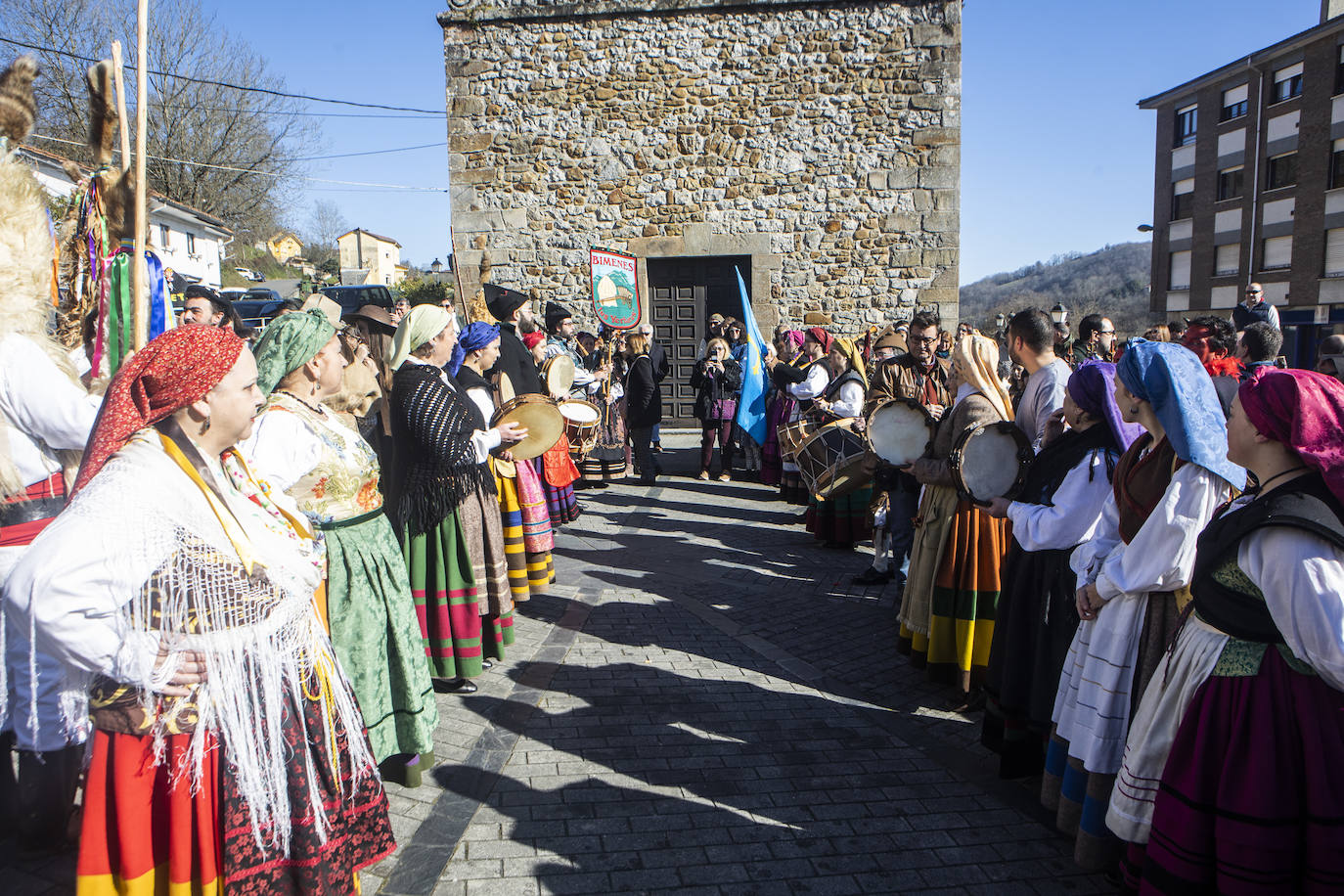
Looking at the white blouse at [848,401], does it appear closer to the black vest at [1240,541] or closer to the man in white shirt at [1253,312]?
the black vest at [1240,541]

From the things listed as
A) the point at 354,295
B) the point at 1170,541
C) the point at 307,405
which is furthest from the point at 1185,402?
the point at 354,295

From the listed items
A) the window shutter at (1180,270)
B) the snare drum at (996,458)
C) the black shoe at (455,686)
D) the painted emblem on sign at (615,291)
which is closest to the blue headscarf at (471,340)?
the black shoe at (455,686)

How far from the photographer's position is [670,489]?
10625 millimetres

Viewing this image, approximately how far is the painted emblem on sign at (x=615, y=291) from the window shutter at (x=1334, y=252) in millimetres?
33168

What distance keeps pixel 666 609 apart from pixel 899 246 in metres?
9.54

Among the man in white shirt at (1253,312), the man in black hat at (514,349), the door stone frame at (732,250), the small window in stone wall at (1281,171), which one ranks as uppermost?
the small window in stone wall at (1281,171)

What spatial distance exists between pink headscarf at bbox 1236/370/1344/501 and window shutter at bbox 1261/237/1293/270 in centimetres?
4028

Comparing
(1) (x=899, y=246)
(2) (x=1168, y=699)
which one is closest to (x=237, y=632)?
(2) (x=1168, y=699)

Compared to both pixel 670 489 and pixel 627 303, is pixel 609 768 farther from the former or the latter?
pixel 627 303

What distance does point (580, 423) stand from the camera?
7.34 m

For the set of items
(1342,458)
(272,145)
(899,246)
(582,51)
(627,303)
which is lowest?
(1342,458)

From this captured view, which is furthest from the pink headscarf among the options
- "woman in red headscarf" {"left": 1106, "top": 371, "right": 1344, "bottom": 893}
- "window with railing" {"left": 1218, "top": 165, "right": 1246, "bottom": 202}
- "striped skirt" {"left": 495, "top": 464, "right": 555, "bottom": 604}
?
"window with railing" {"left": 1218, "top": 165, "right": 1246, "bottom": 202}

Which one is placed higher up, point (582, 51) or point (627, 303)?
point (582, 51)

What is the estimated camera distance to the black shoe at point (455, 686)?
177 inches
